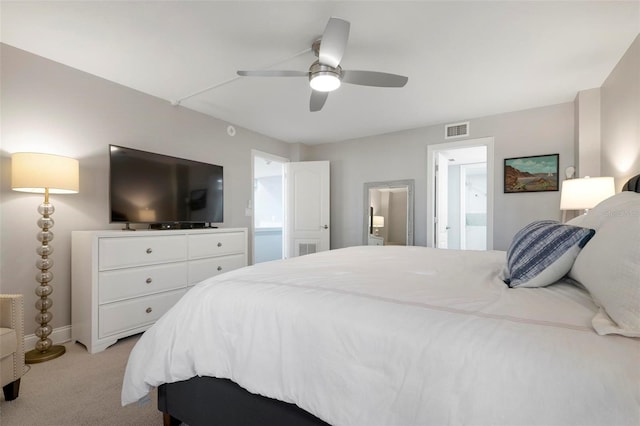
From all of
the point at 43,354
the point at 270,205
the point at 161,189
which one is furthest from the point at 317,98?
the point at 270,205

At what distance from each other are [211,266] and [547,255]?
9.58 feet

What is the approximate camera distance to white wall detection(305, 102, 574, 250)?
3377 mm

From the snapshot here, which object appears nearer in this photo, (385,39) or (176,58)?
(385,39)

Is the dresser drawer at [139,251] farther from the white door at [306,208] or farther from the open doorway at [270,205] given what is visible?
the open doorway at [270,205]

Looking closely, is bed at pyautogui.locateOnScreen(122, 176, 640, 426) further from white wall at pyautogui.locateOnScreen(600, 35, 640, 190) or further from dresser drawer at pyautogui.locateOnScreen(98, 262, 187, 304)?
white wall at pyautogui.locateOnScreen(600, 35, 640, 190)

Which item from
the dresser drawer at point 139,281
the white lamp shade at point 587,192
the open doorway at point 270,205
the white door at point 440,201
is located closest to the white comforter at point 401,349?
the dresser drawer at point 139,281

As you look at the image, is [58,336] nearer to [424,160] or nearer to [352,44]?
[352,44]

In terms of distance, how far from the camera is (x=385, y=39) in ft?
7.11

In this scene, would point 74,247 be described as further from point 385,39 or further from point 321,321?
point 385,39

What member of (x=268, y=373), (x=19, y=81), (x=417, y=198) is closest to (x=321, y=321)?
(x=268, y=373)

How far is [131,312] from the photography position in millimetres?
2467

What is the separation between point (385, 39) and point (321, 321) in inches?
83.6

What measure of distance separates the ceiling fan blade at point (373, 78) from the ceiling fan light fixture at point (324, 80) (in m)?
0.11

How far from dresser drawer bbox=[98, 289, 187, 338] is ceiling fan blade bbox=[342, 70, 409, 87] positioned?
250 cm
